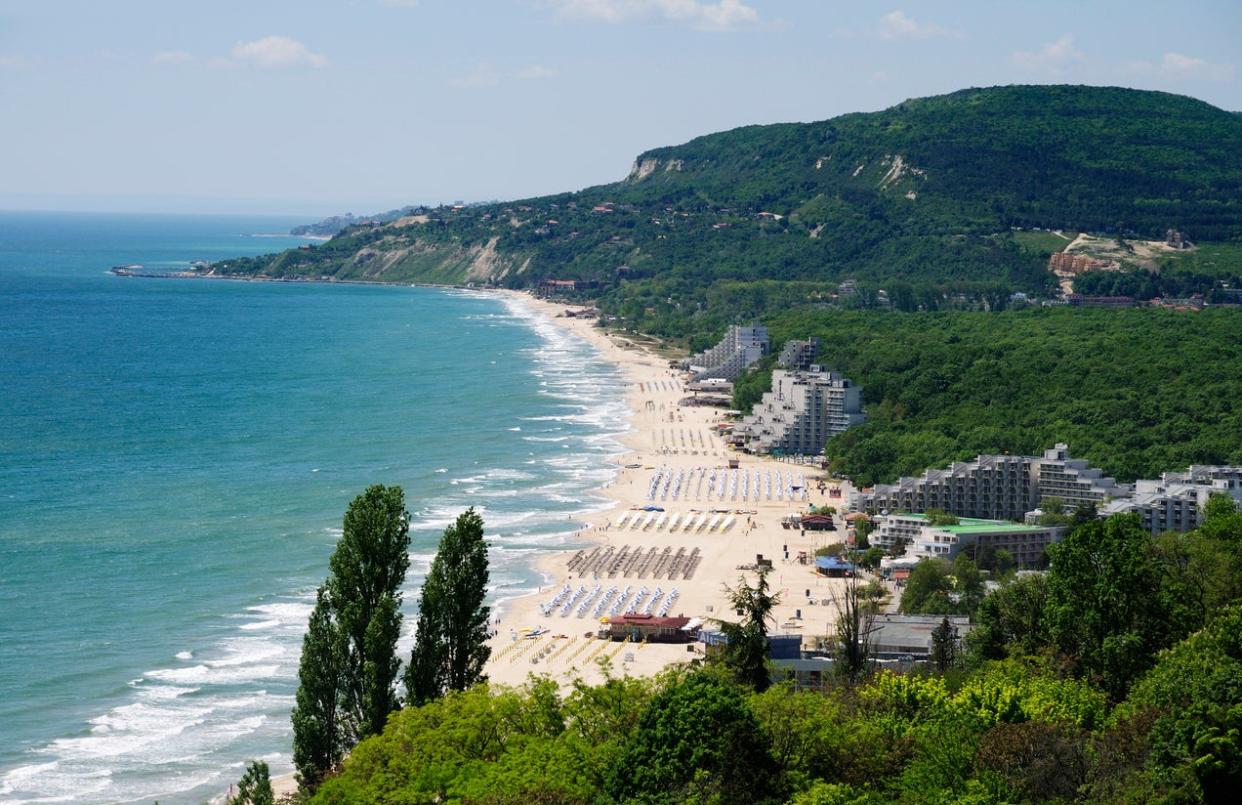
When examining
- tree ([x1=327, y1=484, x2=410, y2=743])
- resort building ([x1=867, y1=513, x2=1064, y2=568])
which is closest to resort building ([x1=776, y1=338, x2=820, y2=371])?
resort building ([x1=867, y1=513, x2=1064, y2=568])

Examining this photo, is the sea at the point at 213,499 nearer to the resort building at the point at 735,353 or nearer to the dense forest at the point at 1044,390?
the resort building at the point at 735,353

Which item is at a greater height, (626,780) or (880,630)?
(626,780)

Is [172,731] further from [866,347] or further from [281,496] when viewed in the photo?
[866,347]

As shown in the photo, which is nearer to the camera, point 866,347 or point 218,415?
point 218,415

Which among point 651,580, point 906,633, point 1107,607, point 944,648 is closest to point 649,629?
point 651,580

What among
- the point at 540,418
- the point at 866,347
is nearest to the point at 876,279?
the point at 866,347

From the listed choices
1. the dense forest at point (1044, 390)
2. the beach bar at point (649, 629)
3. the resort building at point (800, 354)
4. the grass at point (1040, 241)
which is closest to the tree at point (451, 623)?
the beach bar at point (649, 629)

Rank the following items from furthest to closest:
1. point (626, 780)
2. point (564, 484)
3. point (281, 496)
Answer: point (564, 484)
point (281, 496)
point (626, 780)
